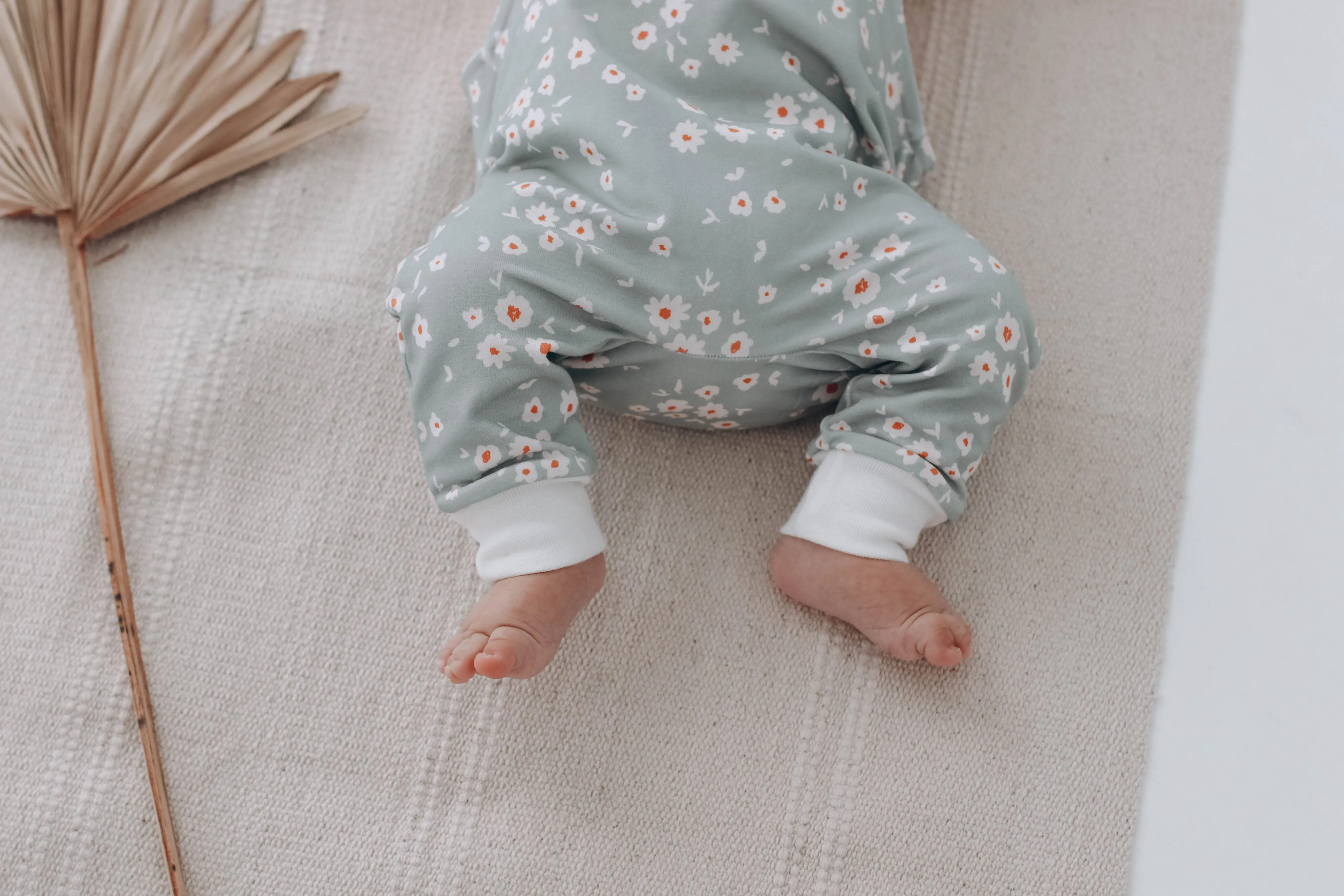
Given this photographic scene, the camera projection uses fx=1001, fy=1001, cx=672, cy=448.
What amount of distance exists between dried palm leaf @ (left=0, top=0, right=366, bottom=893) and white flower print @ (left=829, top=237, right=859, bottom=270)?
47 centimetres

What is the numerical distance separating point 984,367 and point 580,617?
1.21 ft

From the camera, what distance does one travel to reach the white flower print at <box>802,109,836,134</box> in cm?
75

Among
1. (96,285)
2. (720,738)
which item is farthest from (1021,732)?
(96,285)

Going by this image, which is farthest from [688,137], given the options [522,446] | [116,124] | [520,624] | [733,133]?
[116,124]

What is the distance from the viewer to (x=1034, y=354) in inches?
30.0

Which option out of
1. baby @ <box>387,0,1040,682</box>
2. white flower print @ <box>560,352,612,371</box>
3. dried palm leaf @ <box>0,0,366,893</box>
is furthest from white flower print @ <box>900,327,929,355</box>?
dried palm leaf @ <box>0,0,366,893</box>

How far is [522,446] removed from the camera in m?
0.71

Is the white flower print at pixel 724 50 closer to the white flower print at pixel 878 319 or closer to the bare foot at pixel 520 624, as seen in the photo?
the white flower print at pixel 878 319

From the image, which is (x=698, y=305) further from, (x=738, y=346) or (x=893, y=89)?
(x=893, y=89)

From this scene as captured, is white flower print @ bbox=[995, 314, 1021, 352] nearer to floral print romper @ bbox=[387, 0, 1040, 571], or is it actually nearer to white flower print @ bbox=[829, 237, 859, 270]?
floral print romper @ bbox=[387, 0, 1040, 571]

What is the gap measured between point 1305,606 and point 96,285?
3.45 ft

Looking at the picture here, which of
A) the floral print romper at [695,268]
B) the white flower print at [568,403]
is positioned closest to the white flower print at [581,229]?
the floral print romper at [695,268]

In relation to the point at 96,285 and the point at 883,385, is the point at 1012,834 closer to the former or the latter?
the point at 883,385

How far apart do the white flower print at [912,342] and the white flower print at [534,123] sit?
0.99ft
